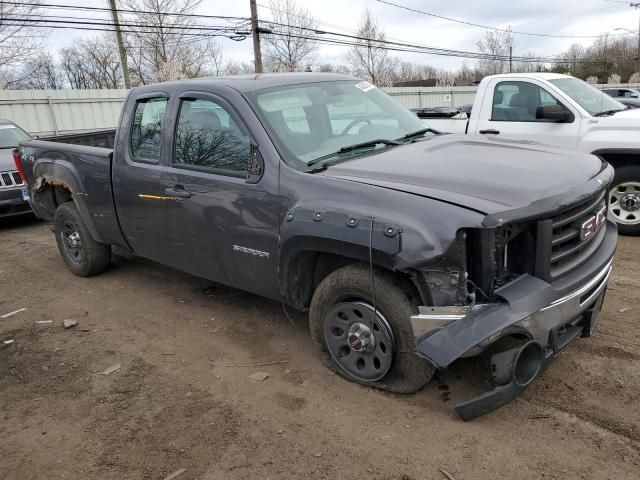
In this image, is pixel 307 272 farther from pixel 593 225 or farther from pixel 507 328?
pixel 593 225

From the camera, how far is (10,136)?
31.8ft

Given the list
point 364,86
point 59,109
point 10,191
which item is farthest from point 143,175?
point 59,109

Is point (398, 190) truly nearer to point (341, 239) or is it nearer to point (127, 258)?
point (341, 239)

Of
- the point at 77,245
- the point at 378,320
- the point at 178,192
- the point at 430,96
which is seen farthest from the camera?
the point at 430,96

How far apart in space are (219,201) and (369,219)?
1.34 m

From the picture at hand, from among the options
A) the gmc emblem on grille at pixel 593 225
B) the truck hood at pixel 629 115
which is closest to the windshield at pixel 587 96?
the truck hood at pixel 629 115

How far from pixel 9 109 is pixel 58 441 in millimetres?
13704

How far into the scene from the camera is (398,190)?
3.02 m

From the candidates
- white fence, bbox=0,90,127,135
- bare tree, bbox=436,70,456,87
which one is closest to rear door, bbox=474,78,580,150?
white fence, bbox=0,90,127,135

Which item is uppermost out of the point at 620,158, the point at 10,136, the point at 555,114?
the point at 10,136

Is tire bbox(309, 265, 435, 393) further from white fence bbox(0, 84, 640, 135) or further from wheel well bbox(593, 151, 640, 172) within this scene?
white fence bbox(0, 84, 640, 135)

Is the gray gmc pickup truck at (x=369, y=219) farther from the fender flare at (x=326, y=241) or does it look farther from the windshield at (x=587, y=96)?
the windshield at (x=587, y=96)

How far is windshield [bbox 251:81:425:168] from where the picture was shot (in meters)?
3.71

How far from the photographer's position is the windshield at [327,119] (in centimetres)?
371
